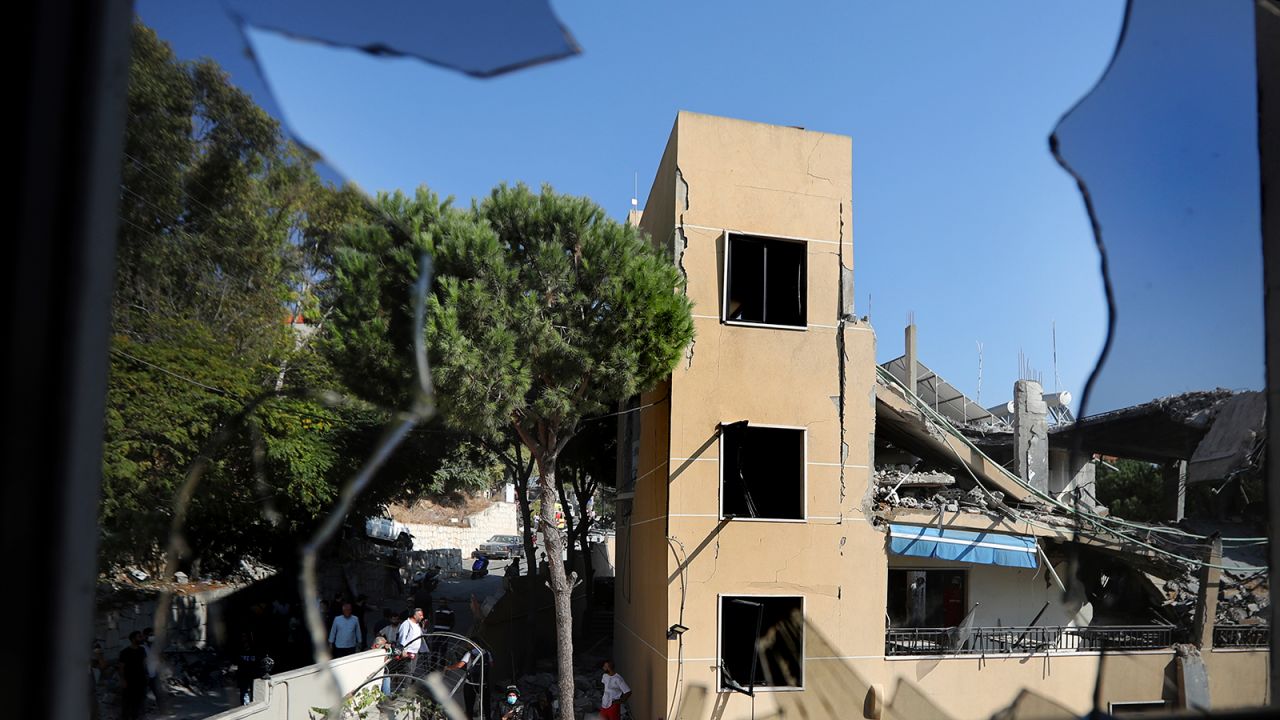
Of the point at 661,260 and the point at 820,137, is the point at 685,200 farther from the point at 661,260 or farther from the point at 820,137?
the point at 820,137

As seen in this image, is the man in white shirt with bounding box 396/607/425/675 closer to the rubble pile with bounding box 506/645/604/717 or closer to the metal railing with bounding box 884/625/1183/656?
the rubble pile with bounding box 506/645/604/717

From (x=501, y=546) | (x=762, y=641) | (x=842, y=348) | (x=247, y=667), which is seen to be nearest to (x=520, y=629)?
(x=247, y=667)

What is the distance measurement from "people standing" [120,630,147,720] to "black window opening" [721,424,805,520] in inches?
261

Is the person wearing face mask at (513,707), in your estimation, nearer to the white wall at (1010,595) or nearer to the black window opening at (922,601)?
the black window opening at (922,601)

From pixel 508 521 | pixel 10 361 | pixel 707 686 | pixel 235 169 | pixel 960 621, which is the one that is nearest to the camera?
pixel 10 361

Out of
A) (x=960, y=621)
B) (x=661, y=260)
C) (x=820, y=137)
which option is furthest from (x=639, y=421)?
(x=960, y=621)

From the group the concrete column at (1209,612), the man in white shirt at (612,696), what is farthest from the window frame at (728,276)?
the concrete column at (1209,612)

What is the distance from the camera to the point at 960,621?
38.6ft

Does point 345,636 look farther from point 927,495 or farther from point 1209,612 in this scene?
point 1209,612

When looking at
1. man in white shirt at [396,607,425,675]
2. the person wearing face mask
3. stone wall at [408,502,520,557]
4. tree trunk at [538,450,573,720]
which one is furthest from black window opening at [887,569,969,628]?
stone wall at [408,502,520,557]

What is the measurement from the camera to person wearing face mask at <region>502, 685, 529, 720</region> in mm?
9766

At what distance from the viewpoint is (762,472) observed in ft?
37.1

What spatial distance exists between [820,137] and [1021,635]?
23.5 feet

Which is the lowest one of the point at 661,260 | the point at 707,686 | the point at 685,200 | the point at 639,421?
the point at 707,686
